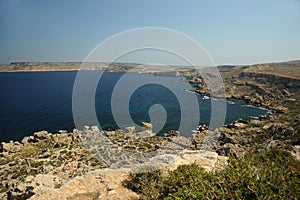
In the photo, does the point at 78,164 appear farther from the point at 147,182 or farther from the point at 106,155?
the point at 147,182

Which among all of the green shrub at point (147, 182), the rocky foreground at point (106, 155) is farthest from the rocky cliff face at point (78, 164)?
the green shrub at point (147, 182)

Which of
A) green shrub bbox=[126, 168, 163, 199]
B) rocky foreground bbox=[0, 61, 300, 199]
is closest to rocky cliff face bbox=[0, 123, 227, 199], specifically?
rocky foreground bbox=[0, 61, 300, 199]

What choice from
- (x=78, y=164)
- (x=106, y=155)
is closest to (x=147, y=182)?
(x=78, y=164)

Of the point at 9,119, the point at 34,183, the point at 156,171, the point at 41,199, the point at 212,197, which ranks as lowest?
the point at 9,119

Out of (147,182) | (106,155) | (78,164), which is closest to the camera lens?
(147,182)

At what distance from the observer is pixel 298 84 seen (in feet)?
309

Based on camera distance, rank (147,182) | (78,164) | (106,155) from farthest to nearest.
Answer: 1. (106,155)
2. (78,164)
3. (147,182)

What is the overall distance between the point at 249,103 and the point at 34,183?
8502 centimetres

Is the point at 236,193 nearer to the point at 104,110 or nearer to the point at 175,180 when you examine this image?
the point at 175,180

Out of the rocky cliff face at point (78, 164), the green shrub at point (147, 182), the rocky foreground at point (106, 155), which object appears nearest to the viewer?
the green shrub at point (147, 182)

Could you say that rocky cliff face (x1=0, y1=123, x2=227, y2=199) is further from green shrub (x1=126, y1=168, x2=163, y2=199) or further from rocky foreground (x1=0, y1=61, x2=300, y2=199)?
green shrub (x1=126, y1=168, x2=163, y2=199)

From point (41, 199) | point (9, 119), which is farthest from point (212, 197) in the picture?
point (9, 119)

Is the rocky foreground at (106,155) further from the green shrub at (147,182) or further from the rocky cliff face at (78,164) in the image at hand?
the green shrub at (147,182)

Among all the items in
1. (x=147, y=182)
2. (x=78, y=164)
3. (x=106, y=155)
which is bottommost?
(x=78, y=164)
